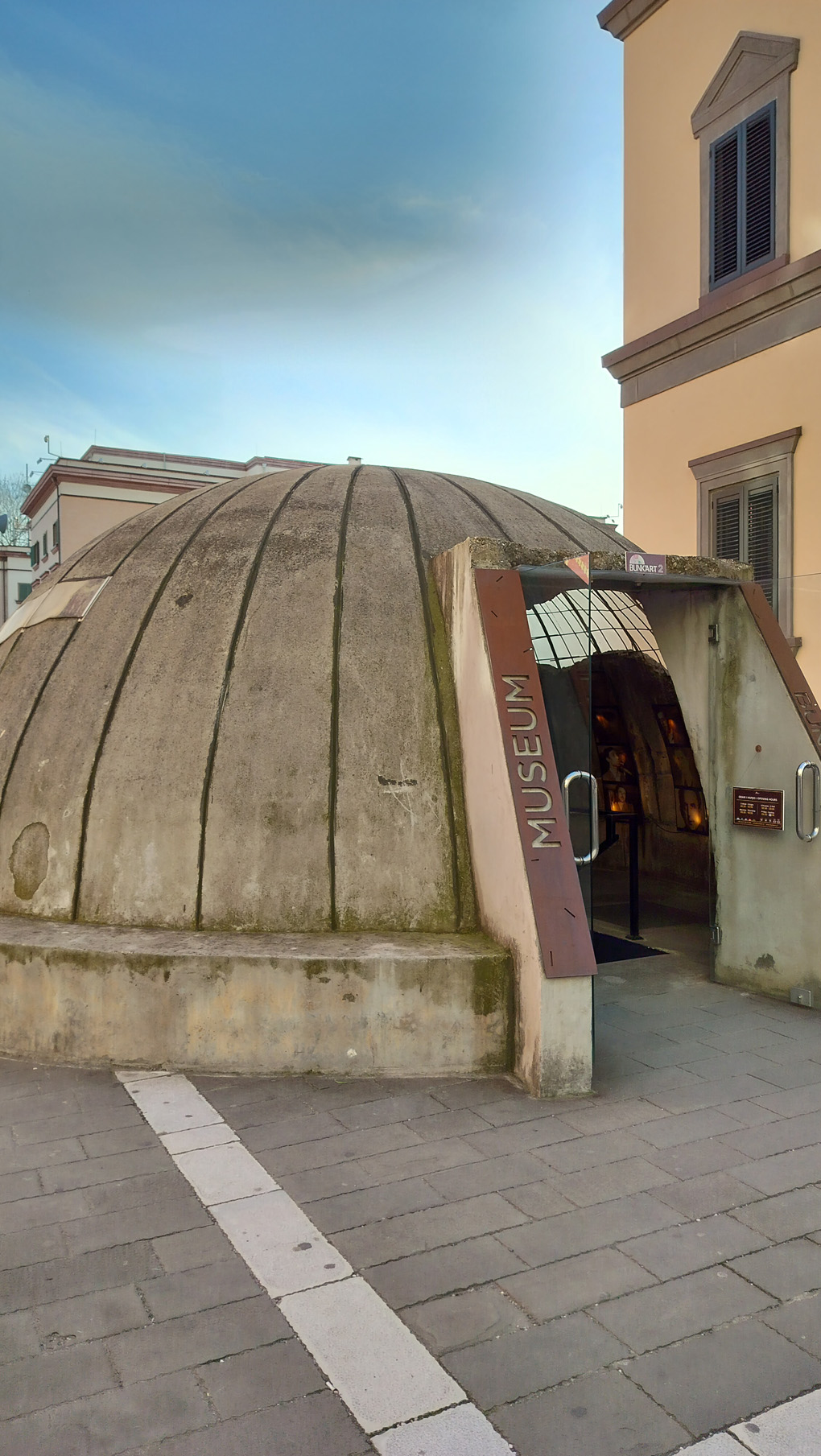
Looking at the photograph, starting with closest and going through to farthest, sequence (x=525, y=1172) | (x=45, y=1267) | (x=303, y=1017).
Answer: (x=45, y=1267)
(x=525, y=1172)
(x=303, y=1017)

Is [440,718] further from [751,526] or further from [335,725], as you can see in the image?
[751,526]

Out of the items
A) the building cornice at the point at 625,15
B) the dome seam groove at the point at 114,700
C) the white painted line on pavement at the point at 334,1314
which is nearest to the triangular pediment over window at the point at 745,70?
the building cornice at the point at 625,15

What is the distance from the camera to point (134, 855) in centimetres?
648

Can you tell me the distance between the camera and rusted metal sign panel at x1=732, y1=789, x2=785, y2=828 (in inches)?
283

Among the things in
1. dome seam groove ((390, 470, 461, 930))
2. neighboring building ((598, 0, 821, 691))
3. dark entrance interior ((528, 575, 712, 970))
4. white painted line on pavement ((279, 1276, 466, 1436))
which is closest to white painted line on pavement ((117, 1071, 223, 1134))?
white painted line on pavement ((279, 1276, 466, 1436))

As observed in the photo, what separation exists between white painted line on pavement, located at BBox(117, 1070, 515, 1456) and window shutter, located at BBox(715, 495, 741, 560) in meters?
8.85

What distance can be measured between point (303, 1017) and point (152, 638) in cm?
297

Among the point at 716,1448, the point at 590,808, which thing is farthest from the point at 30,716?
the point at 716,1448

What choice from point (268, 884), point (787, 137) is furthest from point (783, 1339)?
point (787, 137)

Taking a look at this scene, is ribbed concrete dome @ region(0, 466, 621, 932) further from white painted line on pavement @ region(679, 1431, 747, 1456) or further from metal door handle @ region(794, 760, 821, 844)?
white painted line on pavement @ region(679, 1431, 747, 1456)

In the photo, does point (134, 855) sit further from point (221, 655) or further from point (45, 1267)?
point (45, 1267)

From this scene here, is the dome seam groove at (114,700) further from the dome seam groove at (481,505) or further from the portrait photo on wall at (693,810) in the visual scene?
the portrait photo on wall at (693,810)

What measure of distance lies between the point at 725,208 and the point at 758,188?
48cm

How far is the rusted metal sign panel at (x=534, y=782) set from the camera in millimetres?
5414
